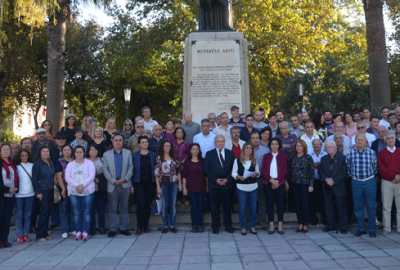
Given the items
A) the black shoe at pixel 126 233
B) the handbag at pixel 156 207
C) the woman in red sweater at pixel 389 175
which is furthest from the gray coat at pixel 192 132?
the woman in red sweater at pixel 389 175

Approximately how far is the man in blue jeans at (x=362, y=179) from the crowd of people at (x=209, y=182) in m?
0.02

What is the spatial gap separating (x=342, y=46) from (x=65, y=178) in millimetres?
17369

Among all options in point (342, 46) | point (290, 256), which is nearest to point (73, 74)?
point (342, 46)

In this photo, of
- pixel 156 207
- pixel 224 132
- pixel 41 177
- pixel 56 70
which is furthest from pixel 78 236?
pixel 56 70

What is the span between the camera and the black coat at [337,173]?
7.38 m

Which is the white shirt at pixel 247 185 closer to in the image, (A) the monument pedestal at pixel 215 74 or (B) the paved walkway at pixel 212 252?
(B) the paved walkway at pixel 212 252

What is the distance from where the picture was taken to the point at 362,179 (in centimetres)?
721

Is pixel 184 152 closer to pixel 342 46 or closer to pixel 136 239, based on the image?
pixel 136 239

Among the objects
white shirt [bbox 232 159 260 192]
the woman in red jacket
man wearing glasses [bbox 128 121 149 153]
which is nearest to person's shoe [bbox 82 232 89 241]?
man wearing glasses [bbox 128 121 149 153]

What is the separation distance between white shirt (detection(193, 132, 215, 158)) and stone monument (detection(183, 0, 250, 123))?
2.30m

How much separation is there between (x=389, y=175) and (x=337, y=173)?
87cm

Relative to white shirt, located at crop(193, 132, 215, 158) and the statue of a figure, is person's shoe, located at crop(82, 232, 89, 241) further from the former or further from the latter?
the statue of a figure

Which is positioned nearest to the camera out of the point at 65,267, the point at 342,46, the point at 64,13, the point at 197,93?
the point at 65,267

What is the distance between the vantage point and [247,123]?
857cm
